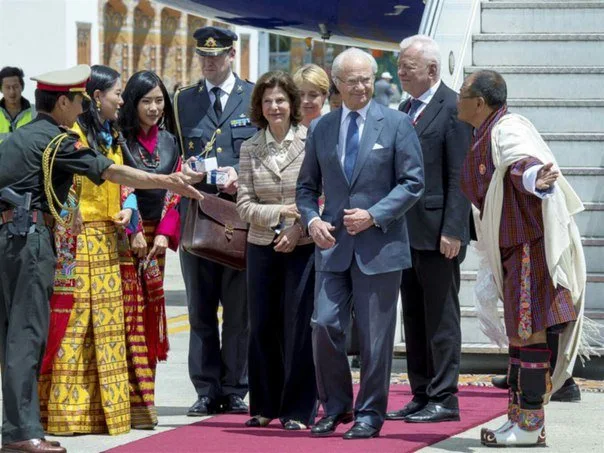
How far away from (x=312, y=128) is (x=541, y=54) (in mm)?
3542

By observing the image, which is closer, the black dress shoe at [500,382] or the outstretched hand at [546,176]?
the outstretched hand at [546,176]

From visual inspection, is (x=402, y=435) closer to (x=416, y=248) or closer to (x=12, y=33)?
(x=416, y=248)

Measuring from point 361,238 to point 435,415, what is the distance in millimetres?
1099

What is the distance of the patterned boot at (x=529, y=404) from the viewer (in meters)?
7.40

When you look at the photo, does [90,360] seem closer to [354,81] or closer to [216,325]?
[216,325]

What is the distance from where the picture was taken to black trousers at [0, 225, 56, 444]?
7.27m

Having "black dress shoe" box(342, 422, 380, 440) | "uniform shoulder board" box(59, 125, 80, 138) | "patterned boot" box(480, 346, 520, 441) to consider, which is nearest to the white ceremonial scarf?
"patterned boot" box(480, 346, 520, 441)

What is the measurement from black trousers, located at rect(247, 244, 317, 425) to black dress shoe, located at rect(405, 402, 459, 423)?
52 centimetres

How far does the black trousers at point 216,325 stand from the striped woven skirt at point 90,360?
71cm

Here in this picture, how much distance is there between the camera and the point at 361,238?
25.0 feet

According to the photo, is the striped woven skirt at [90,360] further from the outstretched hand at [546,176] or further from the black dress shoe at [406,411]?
the outstretched hand at [546,176]

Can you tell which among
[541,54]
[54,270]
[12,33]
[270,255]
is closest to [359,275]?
[270,255]

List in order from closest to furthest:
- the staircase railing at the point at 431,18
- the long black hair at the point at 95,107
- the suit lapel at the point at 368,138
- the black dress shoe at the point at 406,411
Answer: the suit lapel at the point at 368,138
the long black hair at the point at 95,107
the black dress shoe at the point at 406,411
the staircase railing at the point at 431,18

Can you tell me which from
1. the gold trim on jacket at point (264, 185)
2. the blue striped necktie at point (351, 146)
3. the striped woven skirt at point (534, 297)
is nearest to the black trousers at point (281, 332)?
the gold trim on jacket at point (264, 185)
